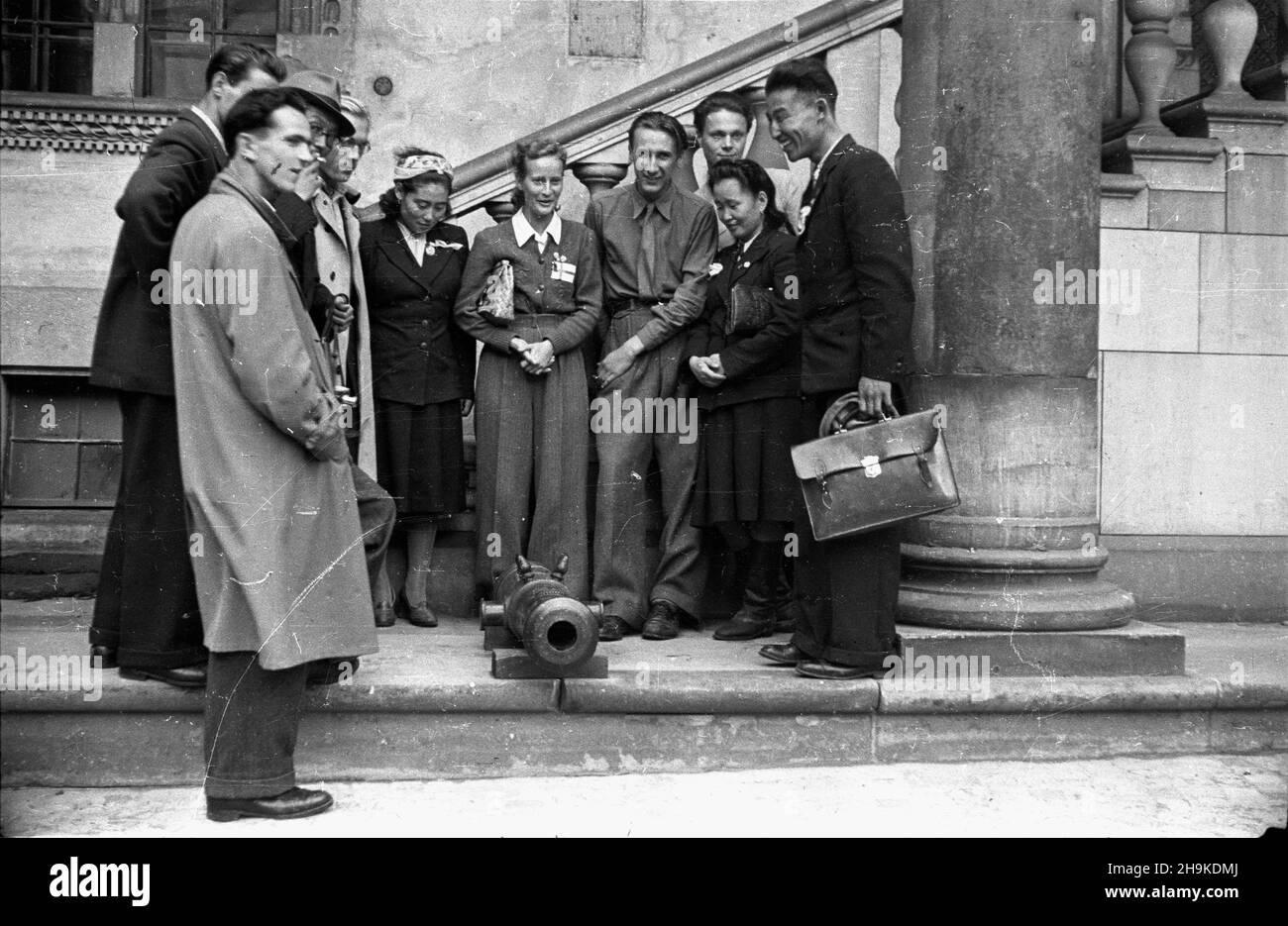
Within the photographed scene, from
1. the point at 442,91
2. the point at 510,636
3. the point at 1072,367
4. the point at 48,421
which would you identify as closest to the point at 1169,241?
the point at 1072,367

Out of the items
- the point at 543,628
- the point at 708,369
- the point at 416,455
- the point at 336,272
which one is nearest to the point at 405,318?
the point at 336,272

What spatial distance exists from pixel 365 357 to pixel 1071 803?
10.7 feet

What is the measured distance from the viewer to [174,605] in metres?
4.60

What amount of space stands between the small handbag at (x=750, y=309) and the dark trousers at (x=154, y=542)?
2.23m

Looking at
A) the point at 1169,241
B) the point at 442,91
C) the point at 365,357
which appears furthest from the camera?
the point at 442,91

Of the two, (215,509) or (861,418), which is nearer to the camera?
(215,509)

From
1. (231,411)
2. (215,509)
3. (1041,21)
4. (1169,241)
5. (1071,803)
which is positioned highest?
(1041,21)

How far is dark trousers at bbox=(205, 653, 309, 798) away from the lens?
4133 millimetres

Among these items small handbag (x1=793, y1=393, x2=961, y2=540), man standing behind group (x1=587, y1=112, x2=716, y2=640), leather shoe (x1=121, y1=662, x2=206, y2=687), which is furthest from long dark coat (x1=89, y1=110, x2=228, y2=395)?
small handbag (x1=793, y1=393, x2=961, y2=540)

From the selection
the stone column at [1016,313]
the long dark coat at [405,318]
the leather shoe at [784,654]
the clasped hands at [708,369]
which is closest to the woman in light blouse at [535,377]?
the long dark coat at [405,318]

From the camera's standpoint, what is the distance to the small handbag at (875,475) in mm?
4730

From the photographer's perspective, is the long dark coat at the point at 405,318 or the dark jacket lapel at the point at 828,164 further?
the long dark coat at the point at 405,318

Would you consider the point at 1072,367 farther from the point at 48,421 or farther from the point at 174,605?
the point at 48,421

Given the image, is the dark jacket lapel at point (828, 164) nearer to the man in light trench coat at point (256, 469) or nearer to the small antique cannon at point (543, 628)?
the small antique cannon at point (543, 628)
